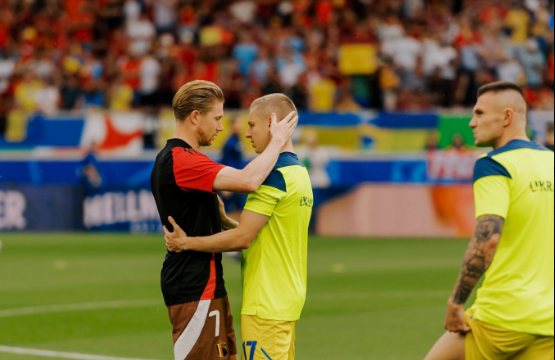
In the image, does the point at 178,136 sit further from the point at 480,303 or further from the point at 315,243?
the point at 315,243

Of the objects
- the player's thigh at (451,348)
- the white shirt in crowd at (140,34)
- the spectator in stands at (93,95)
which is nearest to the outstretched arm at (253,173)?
the player's thigh at (451,348)

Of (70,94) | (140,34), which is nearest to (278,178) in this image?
(70,94)

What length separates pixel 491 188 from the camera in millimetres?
4477

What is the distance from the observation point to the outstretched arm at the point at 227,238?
482 cm

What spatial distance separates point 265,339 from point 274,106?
127 cm

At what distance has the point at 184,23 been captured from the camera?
27.8 meters

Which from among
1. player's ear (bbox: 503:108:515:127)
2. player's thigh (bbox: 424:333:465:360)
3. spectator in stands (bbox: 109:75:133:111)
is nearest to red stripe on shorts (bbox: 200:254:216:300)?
player's thigh (bbox: 424:333:465:360)

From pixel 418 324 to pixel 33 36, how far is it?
21.5 meters

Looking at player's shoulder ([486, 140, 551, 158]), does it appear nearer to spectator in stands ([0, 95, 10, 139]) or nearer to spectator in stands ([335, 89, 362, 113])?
spectator in stands ([335, 89, 362, 113])

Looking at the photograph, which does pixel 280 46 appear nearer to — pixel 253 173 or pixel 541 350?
pixel 253 173

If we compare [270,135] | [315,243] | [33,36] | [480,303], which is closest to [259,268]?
[270,135]

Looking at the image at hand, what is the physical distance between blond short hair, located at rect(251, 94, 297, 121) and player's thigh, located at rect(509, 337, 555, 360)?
1788mm

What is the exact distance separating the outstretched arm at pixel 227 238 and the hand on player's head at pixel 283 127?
1.46 feet

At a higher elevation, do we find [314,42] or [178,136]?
[314,42]
